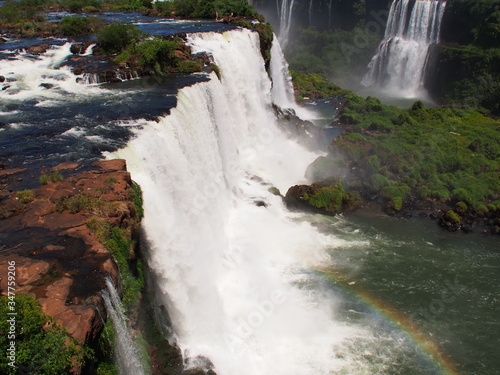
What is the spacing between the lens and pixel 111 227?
29.7 ft

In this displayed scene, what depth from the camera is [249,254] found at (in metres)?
16.3

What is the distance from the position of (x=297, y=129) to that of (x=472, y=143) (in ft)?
37.0

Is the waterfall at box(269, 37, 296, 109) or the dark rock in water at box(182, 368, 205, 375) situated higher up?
the waterfall at box(269, 37, 296, 109)

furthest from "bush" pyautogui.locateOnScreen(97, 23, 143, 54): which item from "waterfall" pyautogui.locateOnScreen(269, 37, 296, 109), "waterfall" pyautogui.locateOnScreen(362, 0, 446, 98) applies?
"waterfall" pyautogui.locateOnScreen(362, 0, 446, 98)

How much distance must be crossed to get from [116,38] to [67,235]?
58.5 ft

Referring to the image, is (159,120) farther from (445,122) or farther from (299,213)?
(445,122)

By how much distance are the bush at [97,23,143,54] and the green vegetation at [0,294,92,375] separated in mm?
20303

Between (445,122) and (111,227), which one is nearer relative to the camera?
(111,227)

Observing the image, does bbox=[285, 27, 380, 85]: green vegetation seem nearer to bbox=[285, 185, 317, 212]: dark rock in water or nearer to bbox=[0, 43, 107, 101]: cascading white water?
bbox=[285, 185, 317, 212]: dark rock in water

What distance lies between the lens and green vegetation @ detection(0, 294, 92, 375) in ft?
18.3

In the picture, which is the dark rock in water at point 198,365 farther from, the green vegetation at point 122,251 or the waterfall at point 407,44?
the waterfall at point 407,44

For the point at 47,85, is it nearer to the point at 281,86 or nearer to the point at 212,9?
the point at 212,9

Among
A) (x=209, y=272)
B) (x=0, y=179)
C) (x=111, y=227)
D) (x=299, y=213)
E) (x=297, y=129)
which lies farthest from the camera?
(x=297, y=129)

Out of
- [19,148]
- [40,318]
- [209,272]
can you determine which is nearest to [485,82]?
[209,272]
